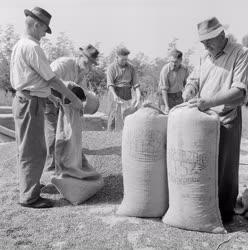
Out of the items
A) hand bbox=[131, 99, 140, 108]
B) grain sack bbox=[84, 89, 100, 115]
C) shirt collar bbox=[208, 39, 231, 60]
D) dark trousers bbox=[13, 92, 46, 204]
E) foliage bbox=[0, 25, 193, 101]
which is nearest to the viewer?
shirt collar bbox=[208, 39, 231, 60]

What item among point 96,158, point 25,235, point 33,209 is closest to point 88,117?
point 96,158

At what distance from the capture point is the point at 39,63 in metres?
3.50

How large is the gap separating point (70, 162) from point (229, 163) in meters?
1.58

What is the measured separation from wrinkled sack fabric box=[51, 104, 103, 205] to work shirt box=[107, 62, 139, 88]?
2.50 meters

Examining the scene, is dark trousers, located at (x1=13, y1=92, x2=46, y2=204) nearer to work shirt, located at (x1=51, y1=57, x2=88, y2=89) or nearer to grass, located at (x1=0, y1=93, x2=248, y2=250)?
grass, located at (x1=0, y1=93, x2=248, y2=250)

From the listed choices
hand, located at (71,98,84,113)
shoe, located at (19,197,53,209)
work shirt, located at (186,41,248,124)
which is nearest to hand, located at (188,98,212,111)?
work shirt, located at (186,41,248,124)

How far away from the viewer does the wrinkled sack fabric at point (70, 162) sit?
3963 millimetres

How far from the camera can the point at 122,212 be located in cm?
351

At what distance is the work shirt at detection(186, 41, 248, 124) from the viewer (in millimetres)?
3184

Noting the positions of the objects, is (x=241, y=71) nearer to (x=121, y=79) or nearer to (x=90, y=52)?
(x=90, y=52)

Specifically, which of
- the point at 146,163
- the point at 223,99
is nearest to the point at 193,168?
the point at 146,163

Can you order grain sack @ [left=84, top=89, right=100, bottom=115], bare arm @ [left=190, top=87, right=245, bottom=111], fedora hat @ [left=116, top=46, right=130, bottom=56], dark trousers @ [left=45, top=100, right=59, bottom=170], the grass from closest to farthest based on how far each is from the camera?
the grass < bare arm @ [left=190, top=87, right=245, bottom=111] < grain sack @ [left=84, top=89, right=100, bottom=115] < dark trousers @ [left=45, top=100, right=59, bottom=170] < fedora hat @ [left=116, top=46, right=130, bottom=56]

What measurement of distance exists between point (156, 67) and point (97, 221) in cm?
1562

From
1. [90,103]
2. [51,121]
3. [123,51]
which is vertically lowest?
[51,121]
